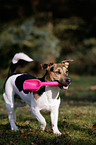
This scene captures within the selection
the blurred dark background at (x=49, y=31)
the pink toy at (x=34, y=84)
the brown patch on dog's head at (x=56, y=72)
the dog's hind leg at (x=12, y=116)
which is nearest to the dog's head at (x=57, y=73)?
the brown patch on dog's head at (x=56, y=72)

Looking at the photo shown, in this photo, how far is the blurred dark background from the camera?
1672 centimetres

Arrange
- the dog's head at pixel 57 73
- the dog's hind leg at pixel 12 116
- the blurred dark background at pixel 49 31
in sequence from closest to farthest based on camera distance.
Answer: the dog's head at pixel 57 73
the dog's hind leg at pixel 12 116
the blurred dark background at pixel 49 31

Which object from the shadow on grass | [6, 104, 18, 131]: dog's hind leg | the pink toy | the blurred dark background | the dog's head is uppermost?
the blurred dark background

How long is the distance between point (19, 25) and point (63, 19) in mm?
4406

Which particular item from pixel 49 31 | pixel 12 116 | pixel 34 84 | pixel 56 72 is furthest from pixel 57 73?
pixel 49 31

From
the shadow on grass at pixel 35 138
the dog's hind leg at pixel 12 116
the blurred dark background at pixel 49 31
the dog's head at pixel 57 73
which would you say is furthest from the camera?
the blurred dark background at pixel 49 31

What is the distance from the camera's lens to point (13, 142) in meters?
4.14

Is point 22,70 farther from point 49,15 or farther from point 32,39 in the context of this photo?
point 49,15

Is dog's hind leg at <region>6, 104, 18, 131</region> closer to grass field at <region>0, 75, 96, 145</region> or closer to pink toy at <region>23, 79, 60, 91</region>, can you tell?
grass field at <region>0, 75, 96, 145</region>

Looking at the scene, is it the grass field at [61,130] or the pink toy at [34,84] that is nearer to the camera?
the grass field at [61,130]

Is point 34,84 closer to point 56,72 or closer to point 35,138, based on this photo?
point 56,72

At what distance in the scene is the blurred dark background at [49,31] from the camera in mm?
16719

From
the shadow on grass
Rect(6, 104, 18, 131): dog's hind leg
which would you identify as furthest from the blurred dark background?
the shadow on grass

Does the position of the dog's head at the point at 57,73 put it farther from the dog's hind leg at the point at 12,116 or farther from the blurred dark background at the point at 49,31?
the blurred dark background at the point at 49,31
